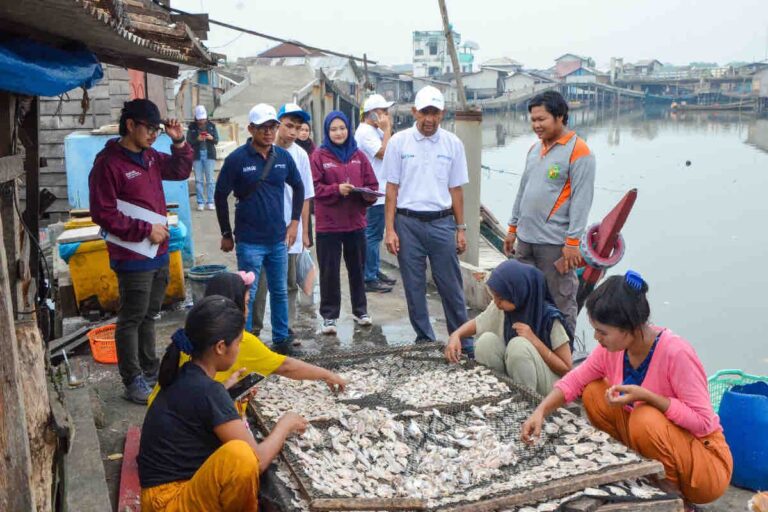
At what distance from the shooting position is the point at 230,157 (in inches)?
216

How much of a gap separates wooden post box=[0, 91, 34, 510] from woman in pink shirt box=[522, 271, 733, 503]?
248 cm

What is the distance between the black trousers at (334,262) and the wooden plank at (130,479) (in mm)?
2355

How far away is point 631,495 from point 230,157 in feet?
12.0

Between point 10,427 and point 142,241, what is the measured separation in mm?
2200

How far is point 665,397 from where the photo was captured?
11.3 ft

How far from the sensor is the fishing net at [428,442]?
10.9 ft

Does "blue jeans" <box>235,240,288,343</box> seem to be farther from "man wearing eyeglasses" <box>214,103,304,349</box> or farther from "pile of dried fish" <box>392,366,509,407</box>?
"pile of dried fish" <box>392,366,509,407</box>

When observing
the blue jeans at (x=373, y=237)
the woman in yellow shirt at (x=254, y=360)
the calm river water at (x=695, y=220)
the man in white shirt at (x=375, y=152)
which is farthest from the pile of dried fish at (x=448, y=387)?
the calm river water at (x=695, y=220)

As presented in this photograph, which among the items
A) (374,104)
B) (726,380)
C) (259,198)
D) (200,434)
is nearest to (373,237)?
(374,104)

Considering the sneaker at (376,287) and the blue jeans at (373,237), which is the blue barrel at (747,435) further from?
the blue jeans at (373,237)

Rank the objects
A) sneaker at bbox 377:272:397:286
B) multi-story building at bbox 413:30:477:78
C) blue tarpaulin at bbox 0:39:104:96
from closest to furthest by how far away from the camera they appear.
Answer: blue tarpaulin at bbox 0:39:104:96 → sneaker at bbox 377:272:397:286 → multi-story building at bbox 413:30:477:78

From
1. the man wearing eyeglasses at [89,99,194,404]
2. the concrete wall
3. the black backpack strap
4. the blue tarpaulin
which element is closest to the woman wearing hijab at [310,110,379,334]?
the black backpack strap

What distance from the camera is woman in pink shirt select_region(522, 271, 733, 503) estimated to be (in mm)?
3393

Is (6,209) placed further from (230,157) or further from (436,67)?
(436,67)
